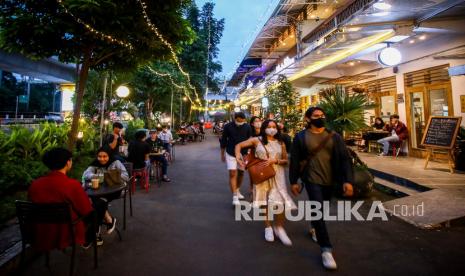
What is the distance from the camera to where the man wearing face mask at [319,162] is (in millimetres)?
3396

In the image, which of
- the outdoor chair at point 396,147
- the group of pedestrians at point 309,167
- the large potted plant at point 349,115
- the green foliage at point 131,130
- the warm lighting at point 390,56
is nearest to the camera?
the group of pedestrians at point 309,167

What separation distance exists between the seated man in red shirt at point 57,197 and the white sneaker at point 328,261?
106 inches

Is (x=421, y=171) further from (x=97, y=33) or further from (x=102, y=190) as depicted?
(x=97, y=33)

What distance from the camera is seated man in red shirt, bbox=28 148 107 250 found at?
2.83 metres

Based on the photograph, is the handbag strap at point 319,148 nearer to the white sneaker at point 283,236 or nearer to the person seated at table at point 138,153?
the white sneaker at point 283,236

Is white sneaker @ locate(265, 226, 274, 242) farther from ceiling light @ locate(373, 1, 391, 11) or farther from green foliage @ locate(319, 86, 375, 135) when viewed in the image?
ceiling light @ locate(373, 1, 391, 11)

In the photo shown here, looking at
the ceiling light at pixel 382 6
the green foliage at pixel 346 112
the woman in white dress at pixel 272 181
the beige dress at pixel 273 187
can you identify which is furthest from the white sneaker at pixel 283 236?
the ceiling light at pixel 382 6

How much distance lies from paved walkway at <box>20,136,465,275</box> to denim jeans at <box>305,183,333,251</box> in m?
0.26

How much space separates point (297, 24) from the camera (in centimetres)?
1641

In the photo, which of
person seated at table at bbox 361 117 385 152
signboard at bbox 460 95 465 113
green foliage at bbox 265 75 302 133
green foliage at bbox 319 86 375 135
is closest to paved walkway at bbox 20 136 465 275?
green foliage at bbox 319 86 375 135

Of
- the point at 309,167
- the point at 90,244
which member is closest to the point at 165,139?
the point at 90,244

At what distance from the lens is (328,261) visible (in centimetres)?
313

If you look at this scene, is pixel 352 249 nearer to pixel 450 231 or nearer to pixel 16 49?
pixel 450 231

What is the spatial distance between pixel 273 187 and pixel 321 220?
832mm
